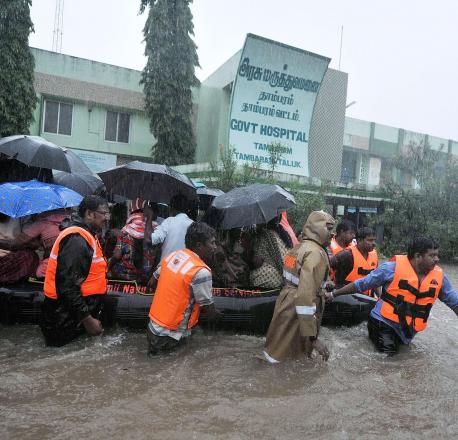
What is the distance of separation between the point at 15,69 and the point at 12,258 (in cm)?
1272

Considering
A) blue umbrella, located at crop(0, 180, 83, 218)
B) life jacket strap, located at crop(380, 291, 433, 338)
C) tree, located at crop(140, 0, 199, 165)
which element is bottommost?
life jacket strap, located at crop(380, 291, 433, 338)

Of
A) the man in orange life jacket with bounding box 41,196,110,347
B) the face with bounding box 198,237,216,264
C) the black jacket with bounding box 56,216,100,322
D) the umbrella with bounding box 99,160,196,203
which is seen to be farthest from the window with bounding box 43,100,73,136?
the face with bounding box 198,237,216,264

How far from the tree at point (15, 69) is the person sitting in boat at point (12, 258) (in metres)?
11.7

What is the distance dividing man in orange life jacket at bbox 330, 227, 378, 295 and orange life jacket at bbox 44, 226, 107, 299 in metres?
2.82

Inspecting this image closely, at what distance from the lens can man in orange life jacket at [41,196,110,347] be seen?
358cm

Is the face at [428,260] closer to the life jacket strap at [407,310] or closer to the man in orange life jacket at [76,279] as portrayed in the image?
the life jacket strap at [407,310]

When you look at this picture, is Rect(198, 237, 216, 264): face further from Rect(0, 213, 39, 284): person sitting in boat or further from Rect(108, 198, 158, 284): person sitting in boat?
Rect(0, 213, 39, 284): person sitting in boat

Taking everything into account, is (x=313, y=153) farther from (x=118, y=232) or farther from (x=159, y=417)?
(x=159, y=417)

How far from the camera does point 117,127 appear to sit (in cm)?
1836

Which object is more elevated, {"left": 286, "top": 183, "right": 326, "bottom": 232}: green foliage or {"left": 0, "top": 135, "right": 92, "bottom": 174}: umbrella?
{"left": 0, "top": 135, "right": 92, "bottom": 174}: umbrella

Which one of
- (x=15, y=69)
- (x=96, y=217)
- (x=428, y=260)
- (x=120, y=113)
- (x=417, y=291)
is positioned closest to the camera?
(x=96, y=217)

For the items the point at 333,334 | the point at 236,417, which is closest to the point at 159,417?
the point at 236,417

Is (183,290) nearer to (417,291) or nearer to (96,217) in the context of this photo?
(96,217)

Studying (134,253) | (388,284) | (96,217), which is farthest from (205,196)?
(388,284)
